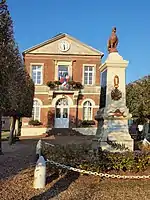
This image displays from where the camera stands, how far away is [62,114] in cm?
3466

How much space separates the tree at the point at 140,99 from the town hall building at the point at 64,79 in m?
6.40

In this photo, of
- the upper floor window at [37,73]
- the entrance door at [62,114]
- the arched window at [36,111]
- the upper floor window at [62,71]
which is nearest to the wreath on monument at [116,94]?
the entrance door at [62,114]

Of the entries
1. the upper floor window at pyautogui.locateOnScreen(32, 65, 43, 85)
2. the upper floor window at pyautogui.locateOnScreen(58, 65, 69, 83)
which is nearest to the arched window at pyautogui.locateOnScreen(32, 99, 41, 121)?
the upper floor window at pyautogui.locateOnScreen(32, 65, 43, 85)

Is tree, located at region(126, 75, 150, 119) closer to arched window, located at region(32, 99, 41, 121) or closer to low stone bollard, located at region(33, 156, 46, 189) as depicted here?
arched window, located at region(32, 99, 41, 121)

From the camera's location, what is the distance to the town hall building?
3434cm

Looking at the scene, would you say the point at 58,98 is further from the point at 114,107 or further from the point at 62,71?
the point at 114,107

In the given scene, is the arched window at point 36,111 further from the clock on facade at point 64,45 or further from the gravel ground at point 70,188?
the gravel ground at point 70,188

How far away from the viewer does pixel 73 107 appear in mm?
34406

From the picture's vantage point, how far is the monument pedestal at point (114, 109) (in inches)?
504

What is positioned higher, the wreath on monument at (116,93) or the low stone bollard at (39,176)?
the wreath on monument at (116,93)

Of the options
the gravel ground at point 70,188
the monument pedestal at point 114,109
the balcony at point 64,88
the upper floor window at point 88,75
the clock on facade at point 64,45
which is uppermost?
the clock on facade at point 64,45

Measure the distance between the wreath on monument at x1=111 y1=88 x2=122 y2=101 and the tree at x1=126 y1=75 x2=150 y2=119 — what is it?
1372cm

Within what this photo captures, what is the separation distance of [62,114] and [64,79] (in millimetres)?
3812

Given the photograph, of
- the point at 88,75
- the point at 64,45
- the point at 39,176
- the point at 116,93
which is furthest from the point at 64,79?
the point at 39,176
